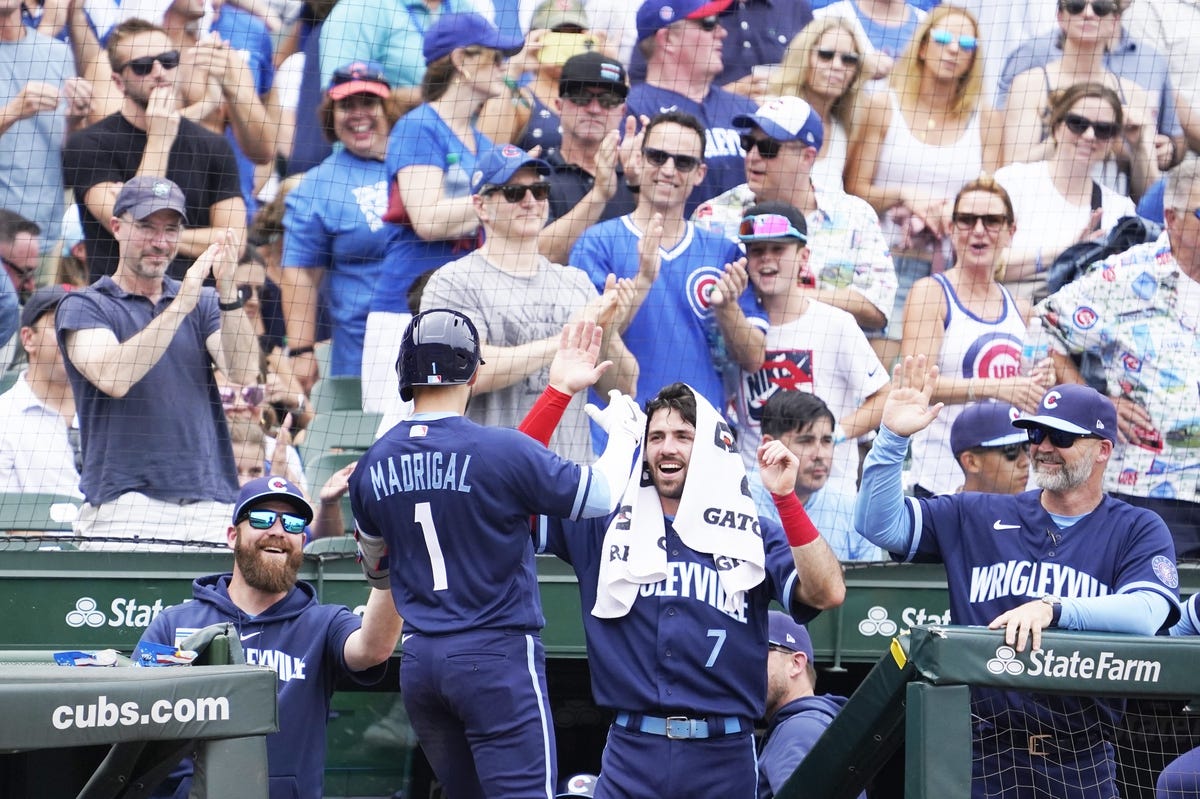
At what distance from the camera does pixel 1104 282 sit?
619 cm

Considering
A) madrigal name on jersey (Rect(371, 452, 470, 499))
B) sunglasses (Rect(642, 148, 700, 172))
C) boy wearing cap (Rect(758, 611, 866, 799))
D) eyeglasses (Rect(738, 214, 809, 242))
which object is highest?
sunglasses (Rect(642, 148, 700, 172))

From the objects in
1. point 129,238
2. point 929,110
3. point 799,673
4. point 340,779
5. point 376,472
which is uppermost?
point 929,110

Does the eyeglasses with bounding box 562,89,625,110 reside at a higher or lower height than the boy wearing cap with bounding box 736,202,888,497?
higher

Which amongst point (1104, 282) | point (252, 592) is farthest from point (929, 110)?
point (252, 592)

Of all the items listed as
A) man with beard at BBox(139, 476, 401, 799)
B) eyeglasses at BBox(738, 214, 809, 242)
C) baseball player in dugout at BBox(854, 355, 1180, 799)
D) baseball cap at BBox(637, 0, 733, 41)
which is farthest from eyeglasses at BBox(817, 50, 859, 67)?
man with beard at BBox(139, 476, 401, 799)

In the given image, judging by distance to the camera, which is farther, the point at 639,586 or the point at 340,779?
the point at 340,779

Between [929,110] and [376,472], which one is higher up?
[929,110]

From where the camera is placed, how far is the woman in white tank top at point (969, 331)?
20.0 feet

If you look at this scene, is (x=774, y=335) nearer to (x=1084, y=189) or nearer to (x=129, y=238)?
(x=1084, y=189)

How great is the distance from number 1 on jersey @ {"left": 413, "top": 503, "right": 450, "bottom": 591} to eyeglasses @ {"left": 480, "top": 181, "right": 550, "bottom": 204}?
2.73 m

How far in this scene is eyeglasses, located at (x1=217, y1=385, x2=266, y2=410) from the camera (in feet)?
19.9

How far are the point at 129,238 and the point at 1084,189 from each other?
4.11 m

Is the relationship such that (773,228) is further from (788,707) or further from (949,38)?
(788,707)

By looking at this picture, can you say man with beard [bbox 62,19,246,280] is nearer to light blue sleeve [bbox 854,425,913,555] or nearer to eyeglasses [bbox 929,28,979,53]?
eyeglasses [bbox 929,28,979,53]
